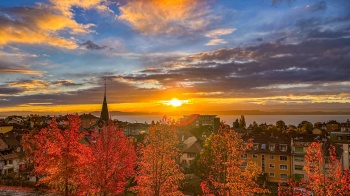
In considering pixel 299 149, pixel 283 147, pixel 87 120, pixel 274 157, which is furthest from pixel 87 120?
pixel 299 149

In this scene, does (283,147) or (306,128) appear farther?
(306,128)

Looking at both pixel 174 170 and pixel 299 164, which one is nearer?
pixel 174 170

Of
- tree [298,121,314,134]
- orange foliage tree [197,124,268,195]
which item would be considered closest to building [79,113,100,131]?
tree [298,121,314,134]

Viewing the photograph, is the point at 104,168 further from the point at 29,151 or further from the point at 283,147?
the point at 283,147

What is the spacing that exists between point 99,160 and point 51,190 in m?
18.2

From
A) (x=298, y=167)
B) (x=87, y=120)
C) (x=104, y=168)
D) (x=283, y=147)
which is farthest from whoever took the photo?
(x=87, y=120)

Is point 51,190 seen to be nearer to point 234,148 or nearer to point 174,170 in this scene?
point 174,170

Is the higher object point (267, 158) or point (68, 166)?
point (68, 166)

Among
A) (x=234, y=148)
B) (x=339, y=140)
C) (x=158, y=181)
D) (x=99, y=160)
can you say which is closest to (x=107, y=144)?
(x=99, y=160)

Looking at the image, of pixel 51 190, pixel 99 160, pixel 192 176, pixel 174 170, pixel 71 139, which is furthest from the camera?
pixel 192 176

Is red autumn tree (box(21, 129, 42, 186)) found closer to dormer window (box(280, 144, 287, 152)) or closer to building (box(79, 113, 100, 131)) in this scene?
dormer window (box(280, 144, 287, 152))

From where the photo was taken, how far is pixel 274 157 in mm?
62469

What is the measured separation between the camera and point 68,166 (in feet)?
105

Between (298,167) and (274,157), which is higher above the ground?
(274,157)
